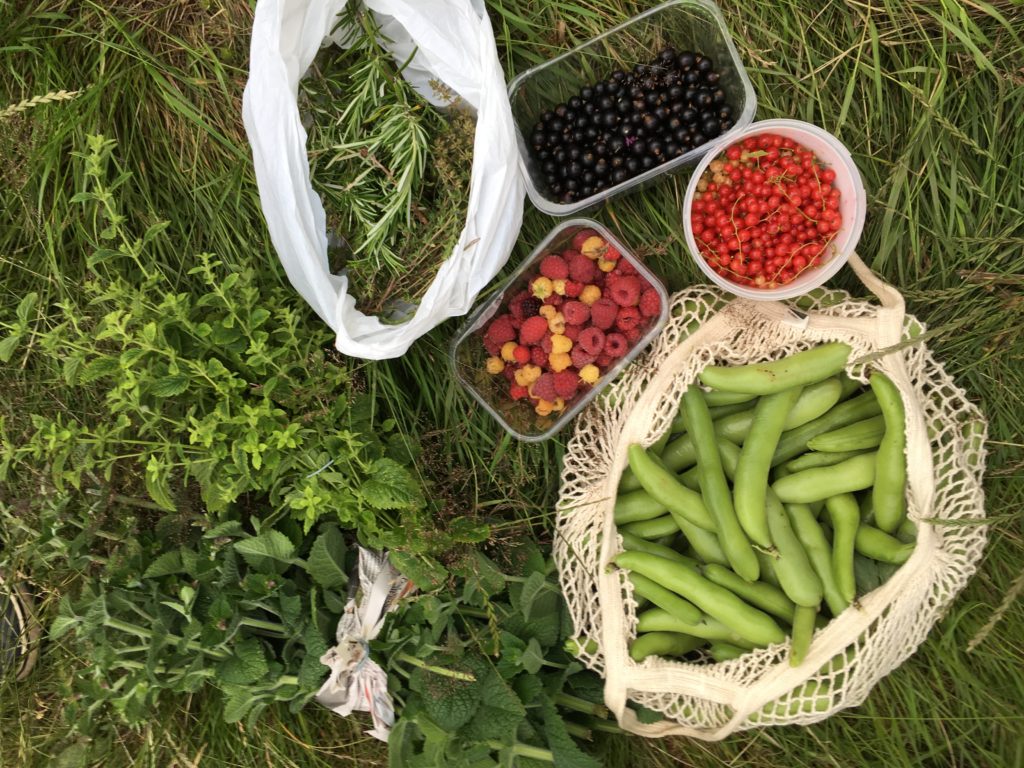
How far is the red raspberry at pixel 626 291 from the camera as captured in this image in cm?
150

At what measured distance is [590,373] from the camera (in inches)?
59.8

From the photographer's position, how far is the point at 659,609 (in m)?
1.48

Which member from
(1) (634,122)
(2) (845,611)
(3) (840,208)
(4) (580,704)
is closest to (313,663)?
(4) (580,704)

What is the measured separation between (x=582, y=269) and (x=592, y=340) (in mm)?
159

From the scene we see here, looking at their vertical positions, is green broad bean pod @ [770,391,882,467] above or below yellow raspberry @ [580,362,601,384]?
below

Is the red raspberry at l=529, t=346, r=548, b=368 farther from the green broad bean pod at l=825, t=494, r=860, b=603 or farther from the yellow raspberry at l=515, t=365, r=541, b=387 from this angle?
the green broad bean pod at l=825, t=494, r=860, b=603

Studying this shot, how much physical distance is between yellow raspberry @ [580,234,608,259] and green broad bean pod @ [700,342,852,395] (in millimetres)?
389

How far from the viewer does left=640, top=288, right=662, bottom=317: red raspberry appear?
5.00 ft

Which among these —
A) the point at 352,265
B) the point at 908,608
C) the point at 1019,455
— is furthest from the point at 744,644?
the point at 352,265

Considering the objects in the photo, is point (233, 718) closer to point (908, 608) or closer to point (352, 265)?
point (352, 265)

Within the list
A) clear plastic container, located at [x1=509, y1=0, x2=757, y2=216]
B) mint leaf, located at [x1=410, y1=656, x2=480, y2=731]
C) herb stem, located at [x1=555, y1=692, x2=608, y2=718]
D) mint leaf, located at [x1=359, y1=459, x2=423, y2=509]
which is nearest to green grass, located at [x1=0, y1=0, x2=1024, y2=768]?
clear plastic container, located at [x1=509, y1=0, x2=757, y2=216]

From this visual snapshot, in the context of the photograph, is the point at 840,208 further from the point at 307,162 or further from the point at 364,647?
the point at 364,647

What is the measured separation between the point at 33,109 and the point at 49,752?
5.02 feet

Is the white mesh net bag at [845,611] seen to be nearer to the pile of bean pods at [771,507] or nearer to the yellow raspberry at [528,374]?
the pile of bean pods at [771,507]
